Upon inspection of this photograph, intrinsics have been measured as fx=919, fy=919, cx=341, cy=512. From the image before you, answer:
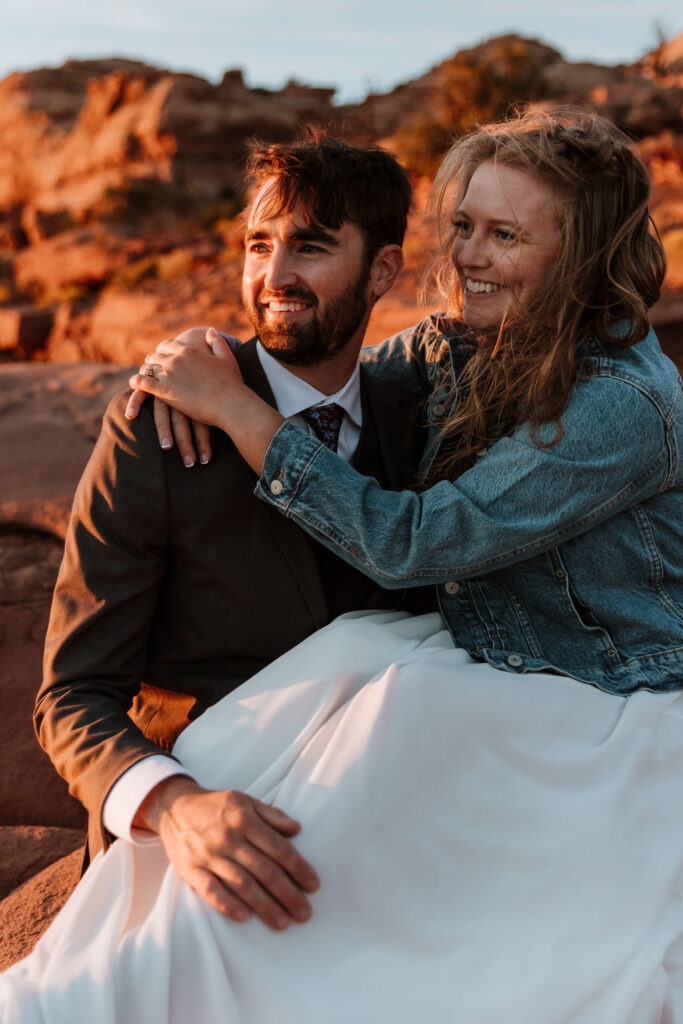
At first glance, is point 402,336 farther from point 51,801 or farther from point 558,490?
point 51,801

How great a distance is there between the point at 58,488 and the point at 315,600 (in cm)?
181

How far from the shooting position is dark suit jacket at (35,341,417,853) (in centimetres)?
225

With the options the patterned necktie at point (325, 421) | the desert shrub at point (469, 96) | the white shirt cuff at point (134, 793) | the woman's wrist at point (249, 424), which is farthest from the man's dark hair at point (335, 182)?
the desert shrub at point (469, 96)

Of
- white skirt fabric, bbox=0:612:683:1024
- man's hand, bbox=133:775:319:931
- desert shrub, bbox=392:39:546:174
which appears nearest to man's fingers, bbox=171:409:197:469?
white skirt fabric, bbox=0:612:683:1024

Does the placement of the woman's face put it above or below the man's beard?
above

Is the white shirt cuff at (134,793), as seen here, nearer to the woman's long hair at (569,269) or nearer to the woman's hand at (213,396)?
the woman's hand at (213,396)

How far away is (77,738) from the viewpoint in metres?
2.11

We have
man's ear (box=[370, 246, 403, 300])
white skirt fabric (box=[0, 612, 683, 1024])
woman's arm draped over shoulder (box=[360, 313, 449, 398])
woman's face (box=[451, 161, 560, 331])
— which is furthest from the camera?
woman's arm draped over shoulder (box=[360, 313, 449, 398])

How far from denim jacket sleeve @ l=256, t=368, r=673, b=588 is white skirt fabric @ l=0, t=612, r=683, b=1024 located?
0.22 metres

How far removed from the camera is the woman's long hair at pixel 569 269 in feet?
7.84

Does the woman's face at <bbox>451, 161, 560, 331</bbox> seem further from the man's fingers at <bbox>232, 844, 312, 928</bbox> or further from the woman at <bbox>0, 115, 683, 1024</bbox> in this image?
the man's fingers at <bbox>232, 844, 312, 928</bbox>

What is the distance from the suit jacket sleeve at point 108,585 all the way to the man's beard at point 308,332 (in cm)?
53

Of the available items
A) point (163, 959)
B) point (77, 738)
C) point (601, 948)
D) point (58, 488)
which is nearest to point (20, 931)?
point (77, 738)

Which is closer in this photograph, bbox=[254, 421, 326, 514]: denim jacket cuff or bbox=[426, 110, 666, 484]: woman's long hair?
bbox=[254, 421, 326, 514]: denim jacket cuff
